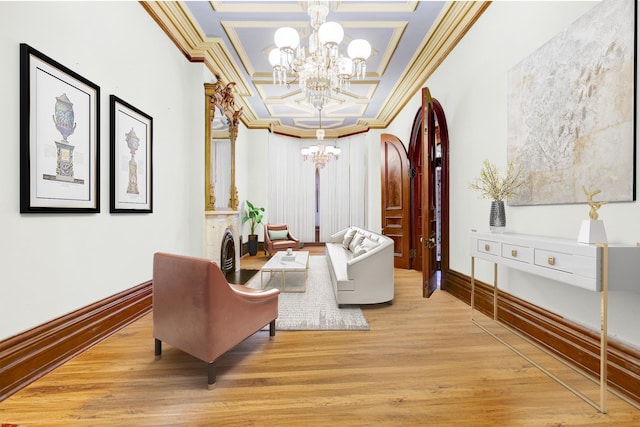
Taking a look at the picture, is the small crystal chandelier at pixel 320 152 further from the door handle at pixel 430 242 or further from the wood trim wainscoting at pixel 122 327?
the wood trim wainscoting at pixel 122 327

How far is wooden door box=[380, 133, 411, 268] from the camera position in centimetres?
581

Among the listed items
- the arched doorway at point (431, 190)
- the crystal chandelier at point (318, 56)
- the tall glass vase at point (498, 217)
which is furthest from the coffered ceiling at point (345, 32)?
the tall glass vase at point (498, 217)

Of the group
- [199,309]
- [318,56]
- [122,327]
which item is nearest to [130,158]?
[122,327]

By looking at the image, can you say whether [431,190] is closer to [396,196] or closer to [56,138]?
[396,196]

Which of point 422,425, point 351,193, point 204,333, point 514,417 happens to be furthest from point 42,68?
point 351,193

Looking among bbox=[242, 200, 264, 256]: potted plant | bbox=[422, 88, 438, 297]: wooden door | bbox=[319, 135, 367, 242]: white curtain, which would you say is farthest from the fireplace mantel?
bbox=[319, 135, 367, 242]: white curtain

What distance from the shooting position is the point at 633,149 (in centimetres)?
181

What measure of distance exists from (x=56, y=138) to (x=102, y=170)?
57 centimetres

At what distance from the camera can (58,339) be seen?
2178 millimetres

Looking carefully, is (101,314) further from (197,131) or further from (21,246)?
(197,131)

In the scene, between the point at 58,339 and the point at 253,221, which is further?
the point at 253,221

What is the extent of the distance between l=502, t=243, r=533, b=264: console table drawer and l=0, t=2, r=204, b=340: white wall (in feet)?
11.0

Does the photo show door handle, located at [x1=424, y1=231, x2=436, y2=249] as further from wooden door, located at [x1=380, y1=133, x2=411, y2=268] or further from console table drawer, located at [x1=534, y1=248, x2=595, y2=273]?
wooden door, located at [x1=380, y1=133, x2=411, y2=268]

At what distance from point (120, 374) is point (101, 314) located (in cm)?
74
